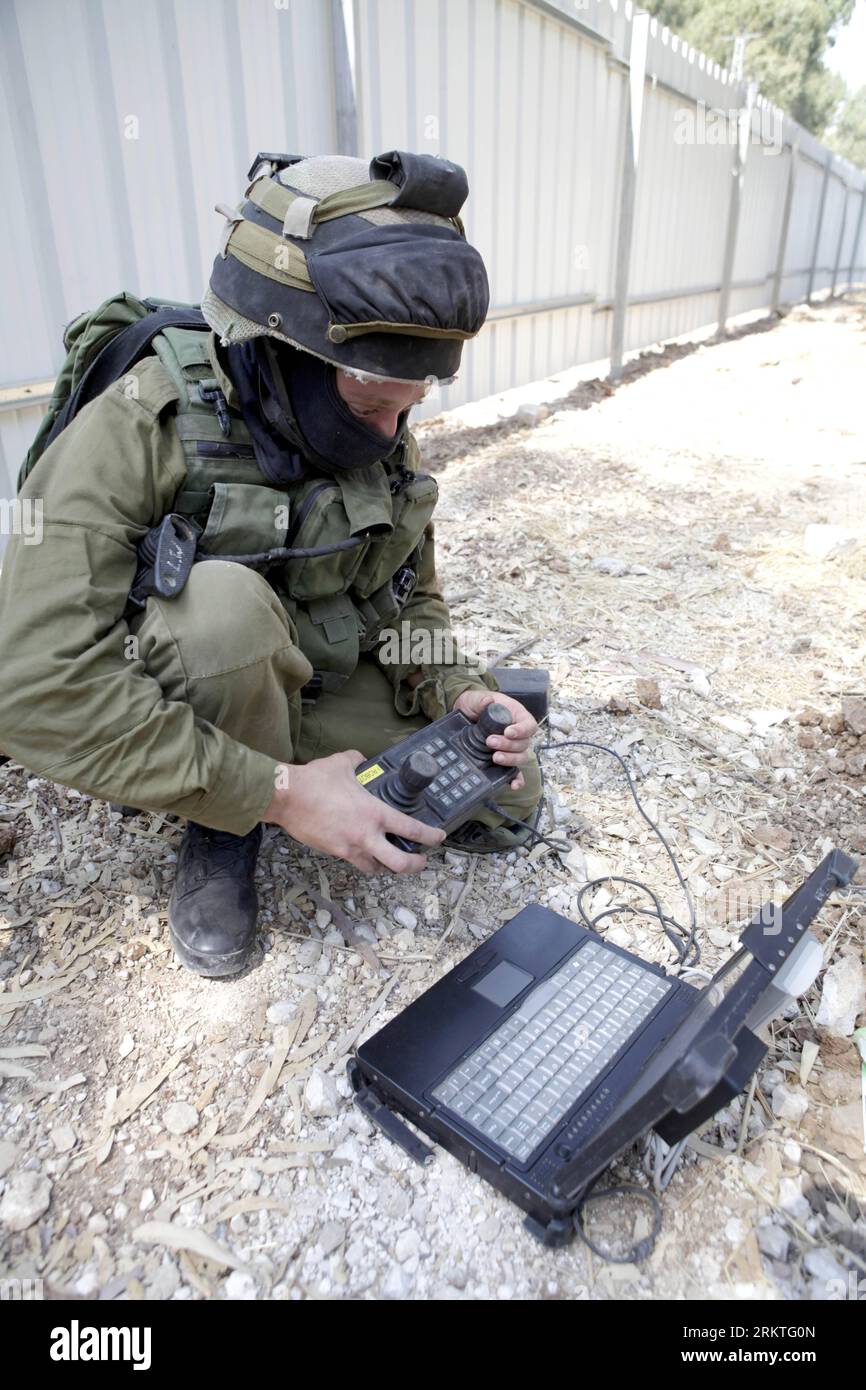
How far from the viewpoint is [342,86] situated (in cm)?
478

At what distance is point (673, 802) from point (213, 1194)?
5.29ft

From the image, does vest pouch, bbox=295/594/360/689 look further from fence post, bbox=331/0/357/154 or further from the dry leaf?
fence post, bbox=331/0/357/154

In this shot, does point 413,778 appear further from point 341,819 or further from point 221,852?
point 221,852

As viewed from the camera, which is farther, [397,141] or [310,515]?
[397,141]

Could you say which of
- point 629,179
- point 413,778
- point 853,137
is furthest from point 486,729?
point 853,137

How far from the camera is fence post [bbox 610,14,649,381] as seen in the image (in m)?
8.16

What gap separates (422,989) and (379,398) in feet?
4.11

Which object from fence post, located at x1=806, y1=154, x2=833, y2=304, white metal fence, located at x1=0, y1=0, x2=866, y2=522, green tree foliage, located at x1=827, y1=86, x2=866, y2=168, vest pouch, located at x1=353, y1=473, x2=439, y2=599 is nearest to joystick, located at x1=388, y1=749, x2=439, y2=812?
vest pouch, located at x1=353, y1=473, x2=439, y2=599

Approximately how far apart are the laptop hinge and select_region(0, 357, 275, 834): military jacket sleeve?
1.79 ft

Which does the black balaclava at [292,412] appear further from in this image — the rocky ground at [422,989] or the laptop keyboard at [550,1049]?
the laptop keyboard at [550,1049]

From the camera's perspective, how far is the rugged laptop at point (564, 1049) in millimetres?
1121

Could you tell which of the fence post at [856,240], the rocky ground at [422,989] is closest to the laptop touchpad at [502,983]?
the rocky ground at [422,989]

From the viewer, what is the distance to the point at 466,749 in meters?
2.05

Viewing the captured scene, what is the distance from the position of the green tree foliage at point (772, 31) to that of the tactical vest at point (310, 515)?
1167 inches
